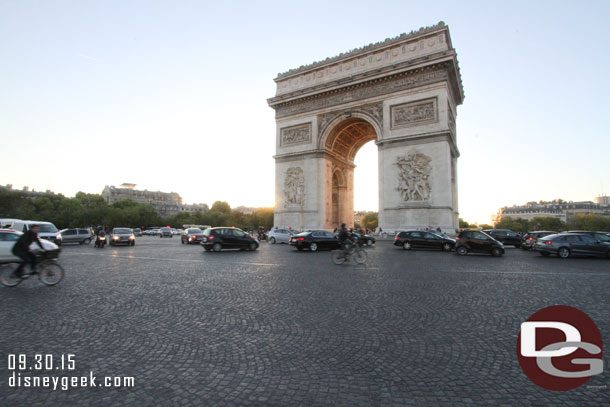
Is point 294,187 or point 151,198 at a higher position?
point 151,198

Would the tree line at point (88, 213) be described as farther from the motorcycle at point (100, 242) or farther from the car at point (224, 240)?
the car at point (224, 240)

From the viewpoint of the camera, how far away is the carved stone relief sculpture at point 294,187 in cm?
3036

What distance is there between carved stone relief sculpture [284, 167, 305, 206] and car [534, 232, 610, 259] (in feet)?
62.8

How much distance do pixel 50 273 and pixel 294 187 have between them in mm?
24133

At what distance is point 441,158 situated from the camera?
965 inches

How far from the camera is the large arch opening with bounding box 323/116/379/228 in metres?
31.2

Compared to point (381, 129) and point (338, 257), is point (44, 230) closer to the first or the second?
point (338, 257)

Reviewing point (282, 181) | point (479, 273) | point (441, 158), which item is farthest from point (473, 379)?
point (282, 181)

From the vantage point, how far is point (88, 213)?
66.4 meters

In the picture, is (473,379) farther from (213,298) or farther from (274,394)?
(213,298)

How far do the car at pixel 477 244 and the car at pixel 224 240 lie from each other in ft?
34.9

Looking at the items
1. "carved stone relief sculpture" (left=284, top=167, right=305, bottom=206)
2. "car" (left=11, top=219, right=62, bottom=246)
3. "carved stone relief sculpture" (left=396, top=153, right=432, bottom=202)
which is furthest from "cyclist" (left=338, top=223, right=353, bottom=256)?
"carved stone relief sculpture" (left=284, top=167, right=305, bottom=206)

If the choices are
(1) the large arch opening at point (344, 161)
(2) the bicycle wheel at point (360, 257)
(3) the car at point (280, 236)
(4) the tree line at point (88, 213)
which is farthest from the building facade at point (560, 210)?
(2) the bicycle wheel at point (360, 257)

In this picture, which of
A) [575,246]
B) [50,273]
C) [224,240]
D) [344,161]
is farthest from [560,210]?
[50,273]
